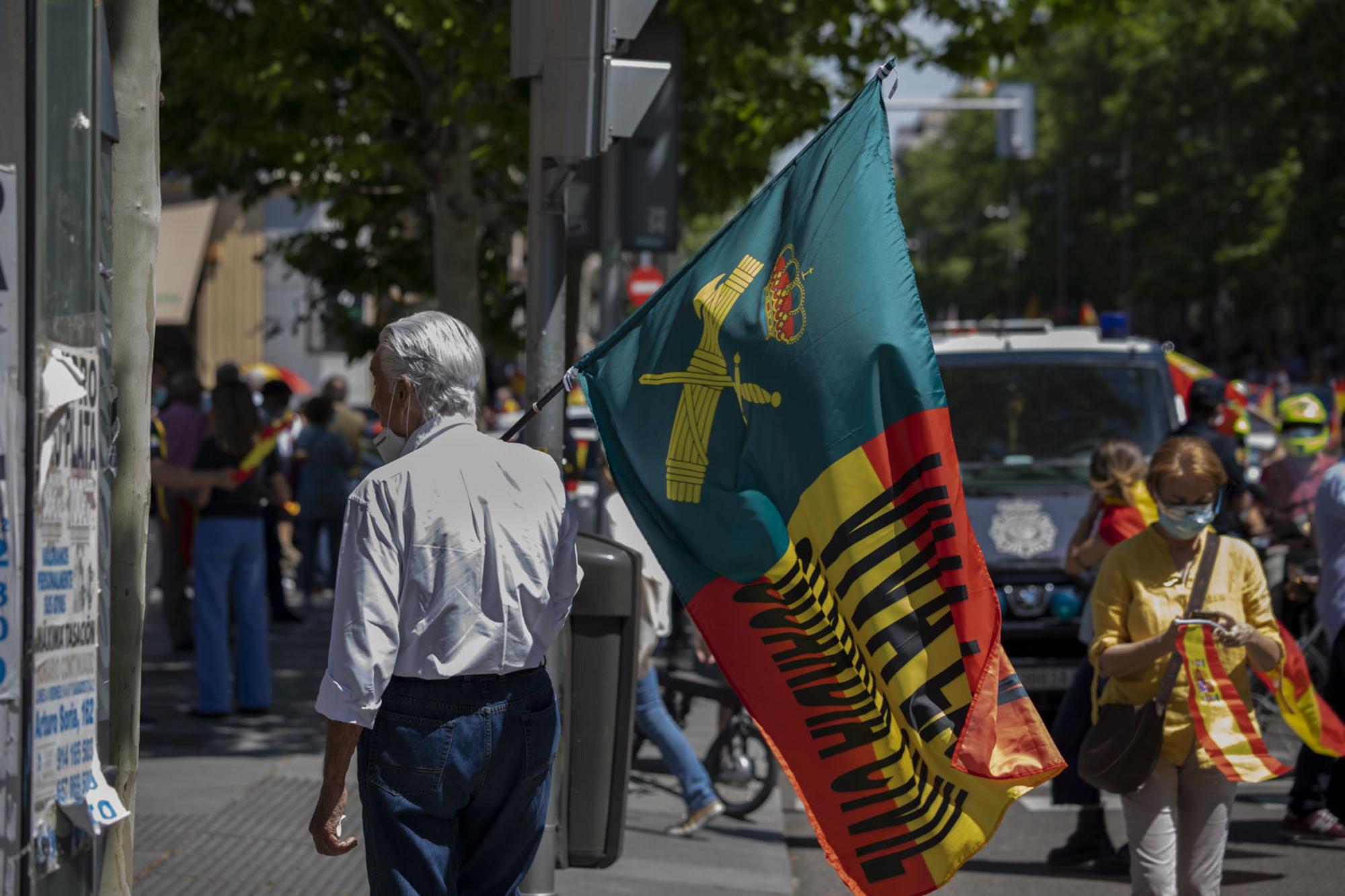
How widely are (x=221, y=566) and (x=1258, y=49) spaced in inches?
1242

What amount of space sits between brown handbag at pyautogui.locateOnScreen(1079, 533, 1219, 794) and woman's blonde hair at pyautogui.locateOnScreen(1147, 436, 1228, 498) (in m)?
0.21

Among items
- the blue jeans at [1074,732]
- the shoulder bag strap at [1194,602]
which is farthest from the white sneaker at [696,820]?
the shoulder bag strap at [1194,602]

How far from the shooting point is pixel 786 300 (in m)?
4.34

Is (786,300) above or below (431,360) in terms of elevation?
above

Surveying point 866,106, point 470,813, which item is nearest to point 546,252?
point 866,106

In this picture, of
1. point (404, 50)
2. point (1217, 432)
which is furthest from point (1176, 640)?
point (404, 50)

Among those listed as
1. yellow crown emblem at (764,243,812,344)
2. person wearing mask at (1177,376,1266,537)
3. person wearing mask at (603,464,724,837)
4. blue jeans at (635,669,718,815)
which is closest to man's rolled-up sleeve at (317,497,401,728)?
yellow crown emblem at (764,243,812,344)

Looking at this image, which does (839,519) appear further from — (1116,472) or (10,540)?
(1116,472)

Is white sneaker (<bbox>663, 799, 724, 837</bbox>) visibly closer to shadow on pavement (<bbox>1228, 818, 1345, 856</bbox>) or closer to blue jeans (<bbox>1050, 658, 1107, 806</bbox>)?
blue jeans (<bbox>1050, 658, 1107, 806</bbox>)

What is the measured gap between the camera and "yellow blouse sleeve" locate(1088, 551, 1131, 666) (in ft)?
18.4

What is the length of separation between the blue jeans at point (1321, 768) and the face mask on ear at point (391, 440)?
4837 millimetres

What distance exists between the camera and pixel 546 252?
5.24 meters

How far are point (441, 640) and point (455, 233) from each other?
8211mm

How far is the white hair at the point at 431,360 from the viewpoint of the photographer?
3881mm
